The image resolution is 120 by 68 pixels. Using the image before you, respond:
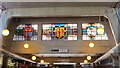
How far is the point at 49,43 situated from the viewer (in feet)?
38.7

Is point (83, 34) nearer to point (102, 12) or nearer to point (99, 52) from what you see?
point (99, 52)

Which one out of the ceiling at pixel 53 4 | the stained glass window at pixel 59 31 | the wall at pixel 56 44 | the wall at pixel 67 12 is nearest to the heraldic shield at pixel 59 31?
the stained glass window at pixel 59 31

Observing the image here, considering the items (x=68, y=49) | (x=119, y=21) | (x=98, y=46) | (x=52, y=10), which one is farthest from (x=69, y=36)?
(x=119, y=21)

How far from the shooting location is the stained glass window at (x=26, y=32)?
11.9 meters

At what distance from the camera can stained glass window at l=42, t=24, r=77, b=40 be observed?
11.8m

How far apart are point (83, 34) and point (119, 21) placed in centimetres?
324

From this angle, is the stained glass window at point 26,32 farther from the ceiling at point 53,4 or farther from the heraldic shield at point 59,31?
the ceiling at point 53,4

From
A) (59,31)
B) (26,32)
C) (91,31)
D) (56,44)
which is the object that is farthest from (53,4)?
(91,31)

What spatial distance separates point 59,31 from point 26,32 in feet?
6.82

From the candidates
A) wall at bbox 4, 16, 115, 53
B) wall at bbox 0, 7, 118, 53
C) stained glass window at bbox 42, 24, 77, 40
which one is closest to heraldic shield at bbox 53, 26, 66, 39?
stained glass window at bbox 42, 24, 77, 40

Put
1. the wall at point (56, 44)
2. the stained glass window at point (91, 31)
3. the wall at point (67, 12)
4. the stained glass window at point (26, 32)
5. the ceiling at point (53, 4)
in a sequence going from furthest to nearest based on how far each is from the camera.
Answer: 1. the stained glass window at point (26, 32)
2. the stained glass window at point (91, 31)
3. the wall at point (56, 44)
4. the wall at point (67, 12)
5. the ceiling at point (53, 4)

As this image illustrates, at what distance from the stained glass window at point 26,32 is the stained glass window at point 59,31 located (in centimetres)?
56

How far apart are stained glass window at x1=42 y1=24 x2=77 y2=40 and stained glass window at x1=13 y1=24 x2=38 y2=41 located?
559mm

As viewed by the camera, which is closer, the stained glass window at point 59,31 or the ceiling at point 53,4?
the ceiling at point 53,4
